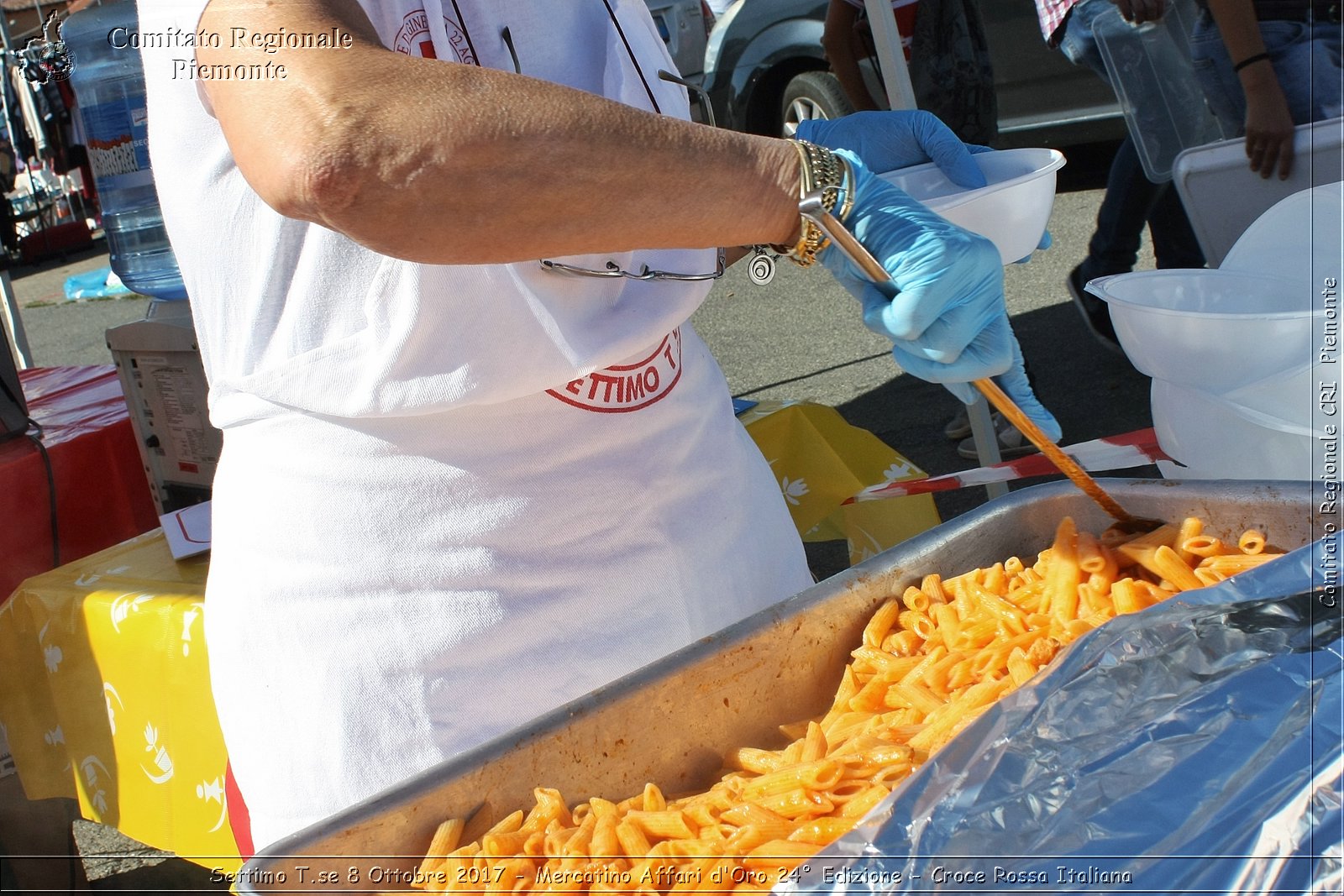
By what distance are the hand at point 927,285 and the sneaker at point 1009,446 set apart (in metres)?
2.87

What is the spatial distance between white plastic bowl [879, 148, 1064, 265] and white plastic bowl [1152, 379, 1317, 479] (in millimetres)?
354

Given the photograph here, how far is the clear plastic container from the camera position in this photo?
306 centimetres

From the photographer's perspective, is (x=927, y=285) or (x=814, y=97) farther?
(x=814, y=97)

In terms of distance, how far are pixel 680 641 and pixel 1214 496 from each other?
0.66 m

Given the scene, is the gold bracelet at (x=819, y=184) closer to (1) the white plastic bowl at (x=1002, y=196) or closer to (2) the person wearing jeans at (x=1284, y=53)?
(1) the white plastic bowl at (x=1002, y=196)

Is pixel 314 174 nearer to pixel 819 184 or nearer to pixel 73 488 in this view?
pixel 819 184

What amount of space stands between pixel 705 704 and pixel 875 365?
4412 millimetres

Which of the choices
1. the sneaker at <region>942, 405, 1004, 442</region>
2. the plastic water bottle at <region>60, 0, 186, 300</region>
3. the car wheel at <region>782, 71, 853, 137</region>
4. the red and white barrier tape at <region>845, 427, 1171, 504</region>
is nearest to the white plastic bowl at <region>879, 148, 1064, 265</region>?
the red and white barrier tape at <region>845, 427, 1171, 504</region>

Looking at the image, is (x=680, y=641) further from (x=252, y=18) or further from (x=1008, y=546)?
(x=252, y=18)

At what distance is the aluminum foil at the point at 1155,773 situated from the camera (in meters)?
0.81

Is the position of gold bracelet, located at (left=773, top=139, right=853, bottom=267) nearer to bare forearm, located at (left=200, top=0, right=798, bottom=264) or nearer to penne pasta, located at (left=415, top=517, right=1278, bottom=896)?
bare forearm, located at (left=200, top=0, right=798, bottom=264)

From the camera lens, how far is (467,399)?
1176 millimetres

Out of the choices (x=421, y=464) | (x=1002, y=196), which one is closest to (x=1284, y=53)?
(x=1002, y=196)

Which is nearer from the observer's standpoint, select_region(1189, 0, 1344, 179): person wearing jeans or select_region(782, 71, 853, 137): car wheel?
select_region(1189, 0, 1344, 179): person wearing jeans
